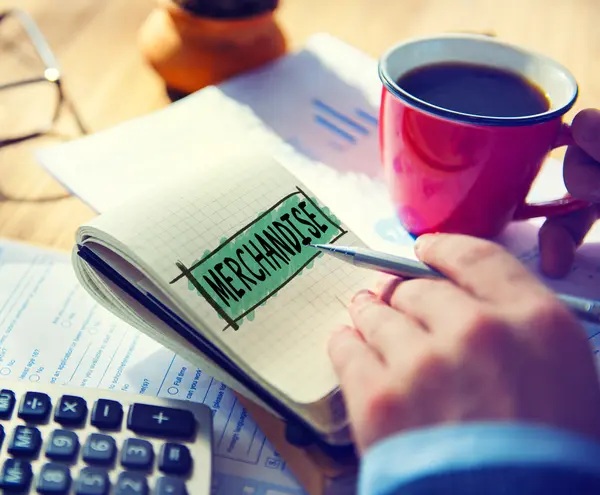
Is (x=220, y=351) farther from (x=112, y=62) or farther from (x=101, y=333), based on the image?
(x=112, y=62)

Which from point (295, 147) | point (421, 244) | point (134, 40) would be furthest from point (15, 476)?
Result: point (134, 40)

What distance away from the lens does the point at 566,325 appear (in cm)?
30

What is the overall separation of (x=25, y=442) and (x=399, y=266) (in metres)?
0.20

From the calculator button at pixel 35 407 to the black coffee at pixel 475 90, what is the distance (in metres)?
0.29

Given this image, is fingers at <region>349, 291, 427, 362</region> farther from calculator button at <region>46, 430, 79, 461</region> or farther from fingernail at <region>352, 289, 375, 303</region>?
calculator button at <region>46, 430, 79, 461</region>

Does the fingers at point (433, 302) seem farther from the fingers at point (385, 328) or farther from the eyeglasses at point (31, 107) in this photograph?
the eyeglasses at point (31, 107)

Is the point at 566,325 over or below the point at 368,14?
below

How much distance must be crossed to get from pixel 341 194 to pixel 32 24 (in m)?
0.39

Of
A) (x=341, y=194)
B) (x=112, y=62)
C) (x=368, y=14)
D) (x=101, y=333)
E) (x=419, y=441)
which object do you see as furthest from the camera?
(x=368, y=14)

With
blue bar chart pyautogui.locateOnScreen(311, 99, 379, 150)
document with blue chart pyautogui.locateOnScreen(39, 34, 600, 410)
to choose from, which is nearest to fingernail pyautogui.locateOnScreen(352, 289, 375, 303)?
document with blue chart pyautogui.locateOnScreen(39, 34, 600, 410)

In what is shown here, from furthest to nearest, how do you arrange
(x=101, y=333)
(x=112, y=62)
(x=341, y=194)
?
1. (x=112, y=62)
2. (x=341, y=194)
3. (x=101, y=333)

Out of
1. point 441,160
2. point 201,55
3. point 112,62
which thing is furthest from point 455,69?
point 112,62

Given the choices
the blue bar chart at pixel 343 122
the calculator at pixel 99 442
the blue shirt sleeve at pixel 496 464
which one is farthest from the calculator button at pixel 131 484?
the blue bar chart at pixel 343 122

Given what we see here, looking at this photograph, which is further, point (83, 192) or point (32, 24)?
point (32, 24)
